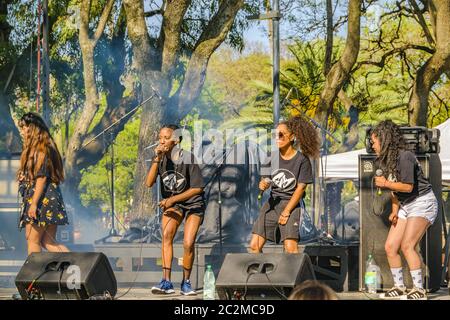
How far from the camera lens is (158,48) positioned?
1783 centimetres

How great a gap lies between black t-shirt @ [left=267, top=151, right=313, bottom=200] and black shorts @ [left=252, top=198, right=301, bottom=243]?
0.33 ft

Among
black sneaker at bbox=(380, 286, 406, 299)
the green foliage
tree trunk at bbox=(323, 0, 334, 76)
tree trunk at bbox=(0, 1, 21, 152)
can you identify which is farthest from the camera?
the green foliage

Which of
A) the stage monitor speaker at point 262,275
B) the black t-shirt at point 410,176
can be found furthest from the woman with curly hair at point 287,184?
the stage monitor speaker at point 262,275

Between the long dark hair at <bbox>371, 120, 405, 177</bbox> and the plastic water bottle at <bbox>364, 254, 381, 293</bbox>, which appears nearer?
the long dark hair at <bbox>371, 120, 405, 177</bbox>

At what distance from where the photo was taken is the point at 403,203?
976cm

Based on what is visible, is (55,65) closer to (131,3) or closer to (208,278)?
(131,3)

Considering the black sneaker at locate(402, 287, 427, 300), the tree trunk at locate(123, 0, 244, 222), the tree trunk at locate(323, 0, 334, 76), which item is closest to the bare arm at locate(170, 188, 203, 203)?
the black sneaker at locate(402, 287, 427, 300)

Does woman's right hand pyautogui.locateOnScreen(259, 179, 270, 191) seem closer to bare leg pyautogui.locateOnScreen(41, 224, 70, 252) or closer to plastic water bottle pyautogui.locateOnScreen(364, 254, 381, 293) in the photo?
plastic water bottle pyautogui.locateOnScreen(364, 254, 381, 293)

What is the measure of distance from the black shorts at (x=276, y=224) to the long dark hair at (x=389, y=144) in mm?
1001

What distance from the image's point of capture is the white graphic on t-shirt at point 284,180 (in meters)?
9.70

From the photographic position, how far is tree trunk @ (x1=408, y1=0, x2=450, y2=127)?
1773cm

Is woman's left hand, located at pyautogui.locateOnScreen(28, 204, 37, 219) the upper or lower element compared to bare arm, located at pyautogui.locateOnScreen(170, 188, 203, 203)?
lower

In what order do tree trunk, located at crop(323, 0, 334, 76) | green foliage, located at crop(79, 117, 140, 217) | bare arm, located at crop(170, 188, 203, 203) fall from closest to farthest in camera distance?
bare arm, located at crop(170, 188, 203, 203) < tree trunk, located at crop(323, 0, 334, 76) < green foliage, located at crop(79, 117, 140, 217)

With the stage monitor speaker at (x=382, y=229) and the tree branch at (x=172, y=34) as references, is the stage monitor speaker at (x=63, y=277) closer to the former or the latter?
the stage monitor speaker at (x=382, y=229)
